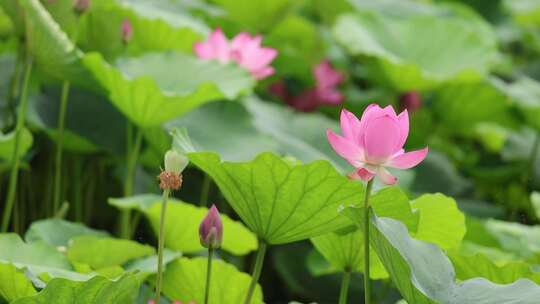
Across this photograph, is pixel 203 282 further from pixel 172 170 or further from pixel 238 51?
pixel 238 51

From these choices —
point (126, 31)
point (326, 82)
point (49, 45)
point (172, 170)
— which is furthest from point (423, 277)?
point (326, 82)

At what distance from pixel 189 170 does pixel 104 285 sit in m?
1.13

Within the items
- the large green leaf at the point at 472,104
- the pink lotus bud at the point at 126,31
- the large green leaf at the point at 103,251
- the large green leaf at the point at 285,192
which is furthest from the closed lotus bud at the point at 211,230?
the large green leaf at the point at 472,104

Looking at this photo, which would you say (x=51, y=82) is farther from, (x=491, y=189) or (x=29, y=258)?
(x=491, y=189)

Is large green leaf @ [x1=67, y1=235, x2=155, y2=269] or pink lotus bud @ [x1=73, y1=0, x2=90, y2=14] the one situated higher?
pink lotus bud @ [x1=73, y1=0, x2=90, y2=14]

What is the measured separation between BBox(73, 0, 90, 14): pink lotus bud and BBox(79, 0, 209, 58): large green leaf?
169mm

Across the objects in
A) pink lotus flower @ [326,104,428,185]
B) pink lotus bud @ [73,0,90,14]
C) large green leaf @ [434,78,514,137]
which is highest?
pink lotus bud @ [73,0,90,14]

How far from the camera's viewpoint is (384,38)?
8.07ft

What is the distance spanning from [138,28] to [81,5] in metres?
0.46

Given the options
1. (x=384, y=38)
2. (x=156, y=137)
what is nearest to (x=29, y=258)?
(x=156, y=137)

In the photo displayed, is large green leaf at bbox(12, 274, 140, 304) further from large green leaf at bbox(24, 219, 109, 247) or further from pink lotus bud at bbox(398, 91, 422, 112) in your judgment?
pink lotus bud at bbox(398, 91, 422, 112)

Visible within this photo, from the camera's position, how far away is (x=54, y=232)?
1.42m

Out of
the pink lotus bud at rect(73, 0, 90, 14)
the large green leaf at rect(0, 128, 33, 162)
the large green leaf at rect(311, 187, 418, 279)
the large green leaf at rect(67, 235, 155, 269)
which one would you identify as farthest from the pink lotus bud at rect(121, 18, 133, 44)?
the large green leaf at rect(311, 187, 418, 279)

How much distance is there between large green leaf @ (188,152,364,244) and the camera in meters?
1.06
